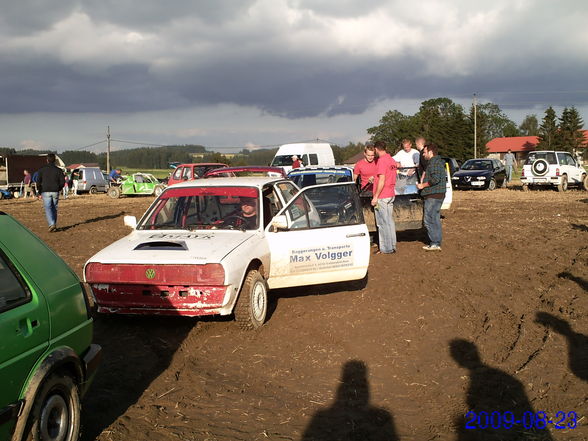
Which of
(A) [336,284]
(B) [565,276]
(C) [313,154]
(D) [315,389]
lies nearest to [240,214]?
(A) [336,284]

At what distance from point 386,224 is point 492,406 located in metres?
6.27

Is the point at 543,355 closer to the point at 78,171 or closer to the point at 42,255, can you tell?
the point at 42,255

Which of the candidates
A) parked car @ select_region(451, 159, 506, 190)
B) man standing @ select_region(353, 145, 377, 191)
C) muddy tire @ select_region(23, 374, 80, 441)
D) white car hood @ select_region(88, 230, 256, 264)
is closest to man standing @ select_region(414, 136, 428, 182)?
man standing @ select_region(353, 145, 377, 191)

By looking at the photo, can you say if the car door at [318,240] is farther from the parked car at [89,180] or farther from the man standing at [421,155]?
the parked car at [89,180]

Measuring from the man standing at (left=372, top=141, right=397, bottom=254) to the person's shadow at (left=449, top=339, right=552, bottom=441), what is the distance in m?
4.99

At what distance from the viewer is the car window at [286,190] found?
789 centimetres

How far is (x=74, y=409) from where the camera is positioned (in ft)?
11.8

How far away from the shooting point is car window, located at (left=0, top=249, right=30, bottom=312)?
3.28m

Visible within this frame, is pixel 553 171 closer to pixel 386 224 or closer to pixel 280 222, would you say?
pixel 386 224

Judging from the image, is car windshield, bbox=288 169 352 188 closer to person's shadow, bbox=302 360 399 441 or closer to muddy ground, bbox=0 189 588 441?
muddy ground, bbox=0 189 588 441

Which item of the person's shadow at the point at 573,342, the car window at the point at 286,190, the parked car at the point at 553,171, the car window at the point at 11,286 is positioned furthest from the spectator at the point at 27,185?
the car window at the point at 11,286

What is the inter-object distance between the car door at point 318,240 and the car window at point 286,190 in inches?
13.0

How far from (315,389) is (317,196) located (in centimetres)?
349

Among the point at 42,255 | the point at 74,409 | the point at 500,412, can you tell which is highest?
the point at 42,255
